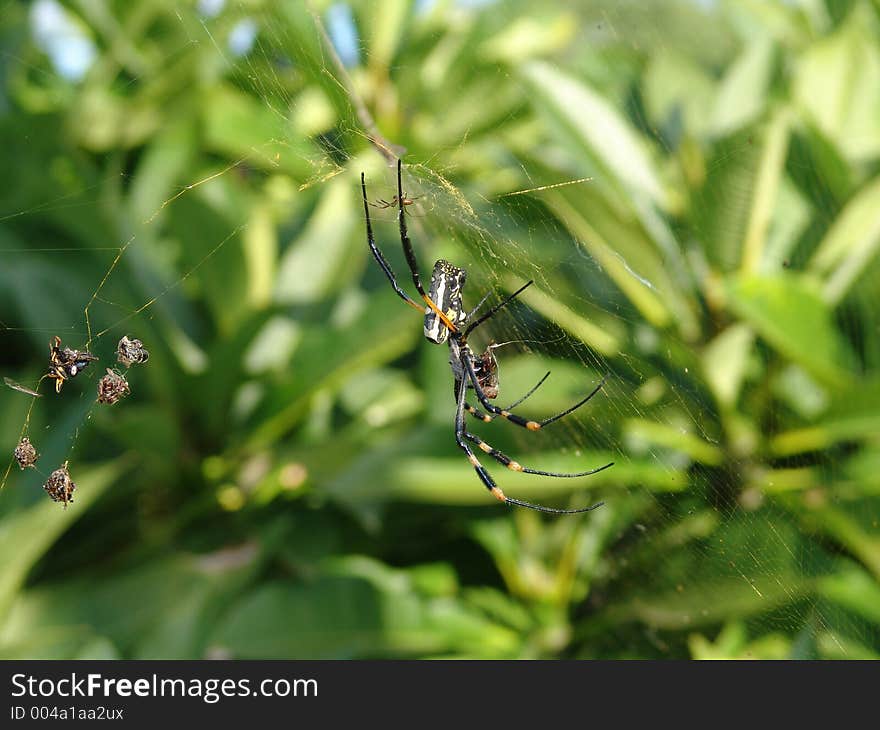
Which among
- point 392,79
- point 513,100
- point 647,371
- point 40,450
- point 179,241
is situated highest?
point 392,79

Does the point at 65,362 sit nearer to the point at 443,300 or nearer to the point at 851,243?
the point at 443,300

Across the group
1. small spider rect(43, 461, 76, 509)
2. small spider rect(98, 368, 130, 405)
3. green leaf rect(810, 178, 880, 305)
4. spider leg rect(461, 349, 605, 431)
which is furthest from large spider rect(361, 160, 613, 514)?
green leaf rect(810, 178, 880, 305)

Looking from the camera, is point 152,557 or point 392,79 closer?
point 152,557

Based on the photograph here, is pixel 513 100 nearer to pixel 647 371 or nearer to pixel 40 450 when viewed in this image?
pixel 647 371

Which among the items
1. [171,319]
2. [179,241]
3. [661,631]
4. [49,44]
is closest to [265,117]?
[179,241]

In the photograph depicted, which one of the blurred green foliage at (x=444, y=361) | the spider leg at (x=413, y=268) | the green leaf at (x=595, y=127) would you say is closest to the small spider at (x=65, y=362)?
the blurred green foliage at (x=444, y=361)

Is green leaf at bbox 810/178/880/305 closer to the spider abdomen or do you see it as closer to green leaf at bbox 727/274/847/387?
green leaf at bbox 727/274/847/387
